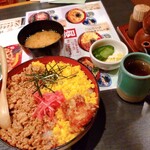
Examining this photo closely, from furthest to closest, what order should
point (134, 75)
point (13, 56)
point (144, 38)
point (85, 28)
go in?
point (85, 28) < point (13, 56) < point (144, 38) < point (134, 75)

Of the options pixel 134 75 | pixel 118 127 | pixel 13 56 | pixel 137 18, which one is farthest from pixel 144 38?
pixel 13 56

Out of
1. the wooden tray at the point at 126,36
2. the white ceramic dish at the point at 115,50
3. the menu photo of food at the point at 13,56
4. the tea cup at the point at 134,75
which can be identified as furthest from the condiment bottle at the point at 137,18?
the menu photo of food at the point at 13,56

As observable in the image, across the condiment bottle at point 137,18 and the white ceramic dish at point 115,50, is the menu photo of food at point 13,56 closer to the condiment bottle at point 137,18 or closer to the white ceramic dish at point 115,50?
the white ceramic dish at point 115,50

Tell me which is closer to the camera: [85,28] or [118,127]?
[118,127]

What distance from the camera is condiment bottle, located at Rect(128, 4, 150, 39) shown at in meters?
1.06

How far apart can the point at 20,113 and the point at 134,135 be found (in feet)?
1.37

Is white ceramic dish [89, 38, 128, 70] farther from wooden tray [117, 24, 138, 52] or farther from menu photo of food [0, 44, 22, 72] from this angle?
menu photo of food [0, 44, 22, 72]

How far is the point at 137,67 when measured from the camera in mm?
859

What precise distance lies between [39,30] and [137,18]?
482 millimetres

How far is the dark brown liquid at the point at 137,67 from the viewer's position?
842 mm

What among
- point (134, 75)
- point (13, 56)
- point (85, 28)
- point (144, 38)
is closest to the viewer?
point (134, 75)

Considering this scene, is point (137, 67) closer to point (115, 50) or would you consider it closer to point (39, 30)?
point (115, 50)

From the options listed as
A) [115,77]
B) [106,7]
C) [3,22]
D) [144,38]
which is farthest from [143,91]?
[3,22]

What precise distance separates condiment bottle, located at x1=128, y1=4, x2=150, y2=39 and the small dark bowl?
1.15ft
